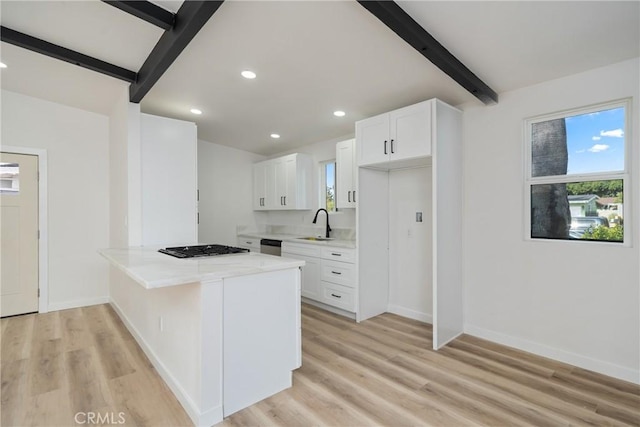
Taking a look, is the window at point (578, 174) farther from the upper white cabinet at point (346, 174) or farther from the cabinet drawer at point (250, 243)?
the cabinet drawer at point (250, 243)

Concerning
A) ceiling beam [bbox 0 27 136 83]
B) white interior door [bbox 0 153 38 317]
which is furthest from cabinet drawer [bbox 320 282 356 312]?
white interior door [bbox 0 153 38 317]

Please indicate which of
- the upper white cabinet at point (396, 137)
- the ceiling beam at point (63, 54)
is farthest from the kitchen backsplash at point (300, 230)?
the ceiling beam at point (63, 54)

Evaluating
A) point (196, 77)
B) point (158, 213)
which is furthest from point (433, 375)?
point (196, 77)

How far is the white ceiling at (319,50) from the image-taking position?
2023 mm

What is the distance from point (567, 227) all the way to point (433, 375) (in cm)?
169

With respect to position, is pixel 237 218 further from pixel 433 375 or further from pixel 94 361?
pixel 433 375

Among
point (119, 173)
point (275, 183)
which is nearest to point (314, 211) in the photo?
point (275, 183)

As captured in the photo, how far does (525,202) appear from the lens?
9.22 ft

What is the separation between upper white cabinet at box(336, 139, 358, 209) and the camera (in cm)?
404

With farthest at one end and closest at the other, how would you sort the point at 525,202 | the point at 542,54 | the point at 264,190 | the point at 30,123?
1. the point at 264,190
2. the point at 30,123
3. the point at 525,202
4. the point at 542,54

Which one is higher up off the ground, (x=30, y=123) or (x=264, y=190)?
(x=30, y=123)

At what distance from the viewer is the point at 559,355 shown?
264 centimetres

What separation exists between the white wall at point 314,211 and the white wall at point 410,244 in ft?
2.65

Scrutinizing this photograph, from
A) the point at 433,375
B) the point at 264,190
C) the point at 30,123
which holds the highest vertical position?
the point at 30,123
